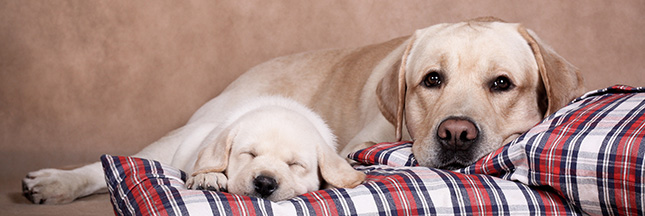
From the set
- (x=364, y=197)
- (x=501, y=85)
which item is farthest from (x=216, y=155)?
(x=501, y=85)

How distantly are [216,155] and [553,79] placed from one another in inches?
50.9

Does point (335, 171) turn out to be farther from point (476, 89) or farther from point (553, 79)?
point (553, 79)

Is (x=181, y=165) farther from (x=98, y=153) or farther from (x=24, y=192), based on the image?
(x=98, y=153)

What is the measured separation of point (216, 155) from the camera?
7.48 ft

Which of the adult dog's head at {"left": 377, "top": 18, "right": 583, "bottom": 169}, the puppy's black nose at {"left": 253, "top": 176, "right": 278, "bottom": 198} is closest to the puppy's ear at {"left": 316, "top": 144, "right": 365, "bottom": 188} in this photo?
the puppy's black nose at {"left": 253, "top": 176, "right": 278, "bottom": 198}

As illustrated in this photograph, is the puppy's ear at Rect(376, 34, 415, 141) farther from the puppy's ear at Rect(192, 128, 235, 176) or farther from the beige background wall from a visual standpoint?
the beige background wall

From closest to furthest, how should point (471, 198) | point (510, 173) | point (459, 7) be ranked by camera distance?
point (471, 198) < point (510, 173) < point (459, 7)

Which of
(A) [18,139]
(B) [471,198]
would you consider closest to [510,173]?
(B) [471,198]

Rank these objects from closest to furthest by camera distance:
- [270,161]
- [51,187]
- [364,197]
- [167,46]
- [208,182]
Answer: [364,197], [208,182], [270,161], [51,187], [167,46]

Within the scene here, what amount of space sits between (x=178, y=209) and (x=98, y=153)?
9.34 ft

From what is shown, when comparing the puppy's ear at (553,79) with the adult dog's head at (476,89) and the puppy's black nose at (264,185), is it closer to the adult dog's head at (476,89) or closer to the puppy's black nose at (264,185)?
the adult dog's head at (476,89)

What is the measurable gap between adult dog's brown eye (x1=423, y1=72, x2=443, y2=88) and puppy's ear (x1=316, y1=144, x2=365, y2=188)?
21.4 inches

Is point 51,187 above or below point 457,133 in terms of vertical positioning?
below

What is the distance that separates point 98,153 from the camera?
14.5ft
